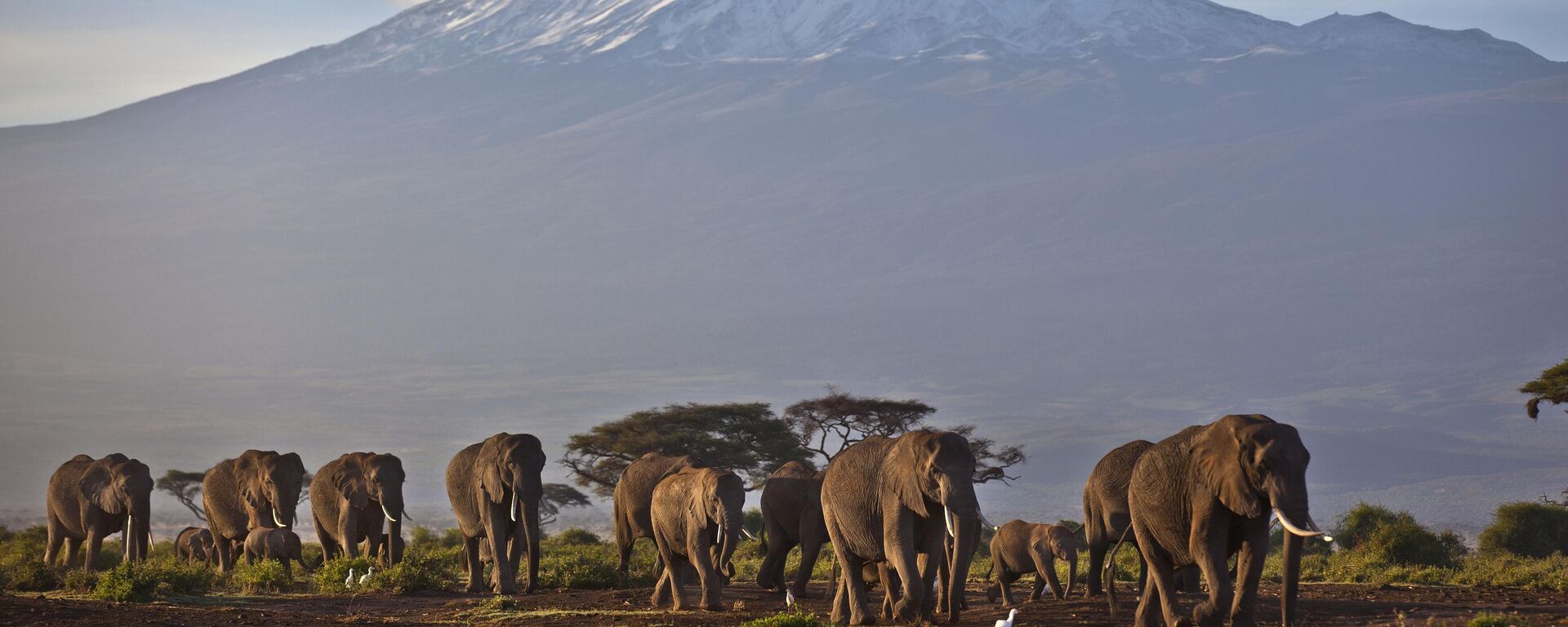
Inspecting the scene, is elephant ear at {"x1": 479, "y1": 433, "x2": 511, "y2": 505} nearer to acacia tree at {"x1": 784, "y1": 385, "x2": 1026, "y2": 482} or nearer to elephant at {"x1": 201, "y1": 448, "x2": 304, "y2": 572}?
elephant at {"x1": 201, "y1": 448, "x2": 304, "y2": 572}

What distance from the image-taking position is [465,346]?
520 feet

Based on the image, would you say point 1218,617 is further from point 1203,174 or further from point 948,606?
point 1203,174

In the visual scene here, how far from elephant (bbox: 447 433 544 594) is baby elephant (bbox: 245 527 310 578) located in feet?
12.2

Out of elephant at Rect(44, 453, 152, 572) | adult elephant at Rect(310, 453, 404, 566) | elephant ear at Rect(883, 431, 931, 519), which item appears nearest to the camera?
elephant ear at Rect(883, 431, 931, 519)

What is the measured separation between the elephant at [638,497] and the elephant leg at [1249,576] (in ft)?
37.4

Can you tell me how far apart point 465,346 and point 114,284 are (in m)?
49.9

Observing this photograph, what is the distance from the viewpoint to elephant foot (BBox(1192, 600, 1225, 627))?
533 inches

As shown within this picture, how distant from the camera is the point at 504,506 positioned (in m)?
22.3

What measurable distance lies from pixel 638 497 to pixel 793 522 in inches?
192

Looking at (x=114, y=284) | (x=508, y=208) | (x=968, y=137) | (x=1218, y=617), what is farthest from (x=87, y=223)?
(x=1218, y=617)

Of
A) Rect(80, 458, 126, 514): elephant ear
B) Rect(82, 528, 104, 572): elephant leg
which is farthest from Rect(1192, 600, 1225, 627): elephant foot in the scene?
Rect(82, 528, 104, 572): elephant leg

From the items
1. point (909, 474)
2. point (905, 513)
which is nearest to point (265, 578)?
point (905, 513)

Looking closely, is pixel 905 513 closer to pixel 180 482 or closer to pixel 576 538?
pixel 576 538

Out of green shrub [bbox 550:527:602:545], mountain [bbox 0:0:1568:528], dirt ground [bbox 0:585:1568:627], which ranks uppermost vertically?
mountain [bbox 0:0:1568:528]
